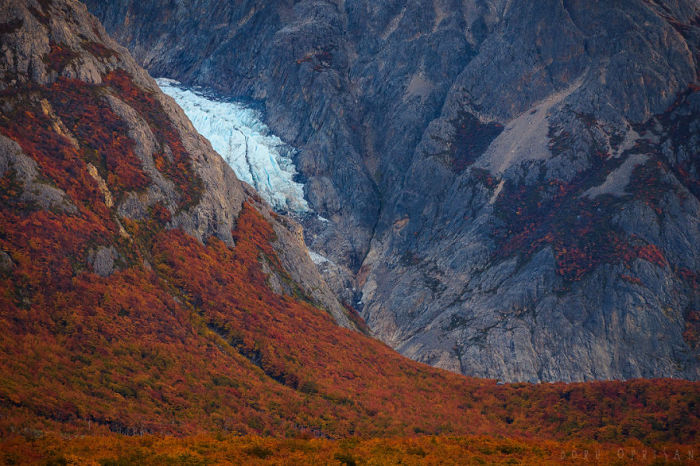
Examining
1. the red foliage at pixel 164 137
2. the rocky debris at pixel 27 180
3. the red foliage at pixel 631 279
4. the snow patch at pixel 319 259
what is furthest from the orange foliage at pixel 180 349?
the snow patch at pixel 319 259

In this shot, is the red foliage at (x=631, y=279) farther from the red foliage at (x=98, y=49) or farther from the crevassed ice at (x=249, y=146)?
the red foliage at (x=98, y=49)

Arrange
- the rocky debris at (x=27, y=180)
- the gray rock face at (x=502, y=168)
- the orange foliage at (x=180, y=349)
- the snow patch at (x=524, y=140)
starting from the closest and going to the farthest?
the orange foliage at (x=180, y=349), the rocky debris at (x=27, y=180), the gray rock face at (x=502, y=168), the snow patch at (x=524, y=140)

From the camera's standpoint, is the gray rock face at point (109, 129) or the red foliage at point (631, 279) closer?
the gray rock face at point (109, 129)

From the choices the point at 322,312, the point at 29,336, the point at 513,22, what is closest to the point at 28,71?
the point at 29,336

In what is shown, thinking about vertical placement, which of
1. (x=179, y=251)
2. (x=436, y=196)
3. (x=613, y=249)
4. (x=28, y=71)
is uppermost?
(x=436, y=196)

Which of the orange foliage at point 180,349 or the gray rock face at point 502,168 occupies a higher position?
the gray rock face at point 502,168

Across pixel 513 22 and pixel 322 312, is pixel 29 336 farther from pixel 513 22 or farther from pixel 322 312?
pixel 513 22

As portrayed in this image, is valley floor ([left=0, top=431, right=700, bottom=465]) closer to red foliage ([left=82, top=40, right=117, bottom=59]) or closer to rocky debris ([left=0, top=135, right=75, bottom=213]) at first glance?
rocky debris ([left=0, top=135, right=75, bottom=213])
